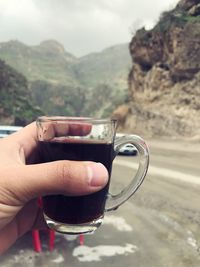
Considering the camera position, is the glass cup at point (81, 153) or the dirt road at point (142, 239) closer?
the glass cup at point (81, 153)

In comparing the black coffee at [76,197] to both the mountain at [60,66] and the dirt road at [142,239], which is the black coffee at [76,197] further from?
the mountain at [60,66]

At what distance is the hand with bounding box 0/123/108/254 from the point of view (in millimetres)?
1319

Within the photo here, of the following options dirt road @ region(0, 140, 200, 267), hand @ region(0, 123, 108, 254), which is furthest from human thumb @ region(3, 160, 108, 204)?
dirt road @ region(0, 140, 200, 267)

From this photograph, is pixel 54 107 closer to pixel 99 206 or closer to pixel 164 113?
pixel 164 113

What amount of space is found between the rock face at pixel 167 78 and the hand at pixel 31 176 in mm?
19540

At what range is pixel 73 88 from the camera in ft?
432

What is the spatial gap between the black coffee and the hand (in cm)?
10

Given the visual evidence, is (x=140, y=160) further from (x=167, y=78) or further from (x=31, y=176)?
(x=167, y=78)

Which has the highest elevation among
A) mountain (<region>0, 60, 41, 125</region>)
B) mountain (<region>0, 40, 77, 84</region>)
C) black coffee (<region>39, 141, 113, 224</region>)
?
mountain (<region>0, 40, 77, 84</region>)

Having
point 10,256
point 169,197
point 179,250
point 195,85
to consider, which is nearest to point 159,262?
point 179,250

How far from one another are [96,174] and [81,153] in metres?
0.17

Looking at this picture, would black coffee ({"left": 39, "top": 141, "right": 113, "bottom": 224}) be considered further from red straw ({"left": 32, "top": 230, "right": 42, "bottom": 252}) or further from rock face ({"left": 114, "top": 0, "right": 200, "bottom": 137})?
rock face ({"left": 114, "top": 0, "right": 200, "bottom": 137})

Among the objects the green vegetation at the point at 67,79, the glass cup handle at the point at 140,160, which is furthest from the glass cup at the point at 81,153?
the green vegetation at the point at 67,79

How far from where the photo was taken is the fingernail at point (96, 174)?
Result: 1325mm
